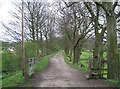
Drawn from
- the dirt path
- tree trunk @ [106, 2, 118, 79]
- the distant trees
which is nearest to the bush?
the dirt path

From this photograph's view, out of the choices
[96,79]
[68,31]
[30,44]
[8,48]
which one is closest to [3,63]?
[8,48]

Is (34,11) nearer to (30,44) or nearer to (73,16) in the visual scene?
(73,16)

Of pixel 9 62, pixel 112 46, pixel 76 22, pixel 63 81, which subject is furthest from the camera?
pixel 76 22

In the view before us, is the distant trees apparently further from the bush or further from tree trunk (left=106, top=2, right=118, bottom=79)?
tree trunk (left=106, top=2, right=118, bottom=79)

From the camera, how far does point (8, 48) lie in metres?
25.2

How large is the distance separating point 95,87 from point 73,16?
23169mm

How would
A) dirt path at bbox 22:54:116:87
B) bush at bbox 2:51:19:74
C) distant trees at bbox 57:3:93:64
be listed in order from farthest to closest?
distant trees at bbox 57:3:93:64 → bush at bbox 2:51:19:74 → dirt path at bbox 22:54:116:87

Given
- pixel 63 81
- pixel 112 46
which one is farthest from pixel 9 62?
pixel 112 46

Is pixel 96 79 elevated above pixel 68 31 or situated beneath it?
situated beneath

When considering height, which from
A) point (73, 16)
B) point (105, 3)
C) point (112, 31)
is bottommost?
point (112, 31)

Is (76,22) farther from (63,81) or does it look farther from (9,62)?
(63,81)

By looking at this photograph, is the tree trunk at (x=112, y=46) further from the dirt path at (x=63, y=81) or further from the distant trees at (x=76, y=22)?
the distant trees at (x=76, y=22)

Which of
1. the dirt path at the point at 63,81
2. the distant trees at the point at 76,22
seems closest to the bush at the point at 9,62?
the dirt path at the point at 63,81

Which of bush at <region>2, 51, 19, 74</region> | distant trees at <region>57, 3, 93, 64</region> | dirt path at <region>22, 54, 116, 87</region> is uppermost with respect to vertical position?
distant trees at <region>57, 3, 93, 64</region>
